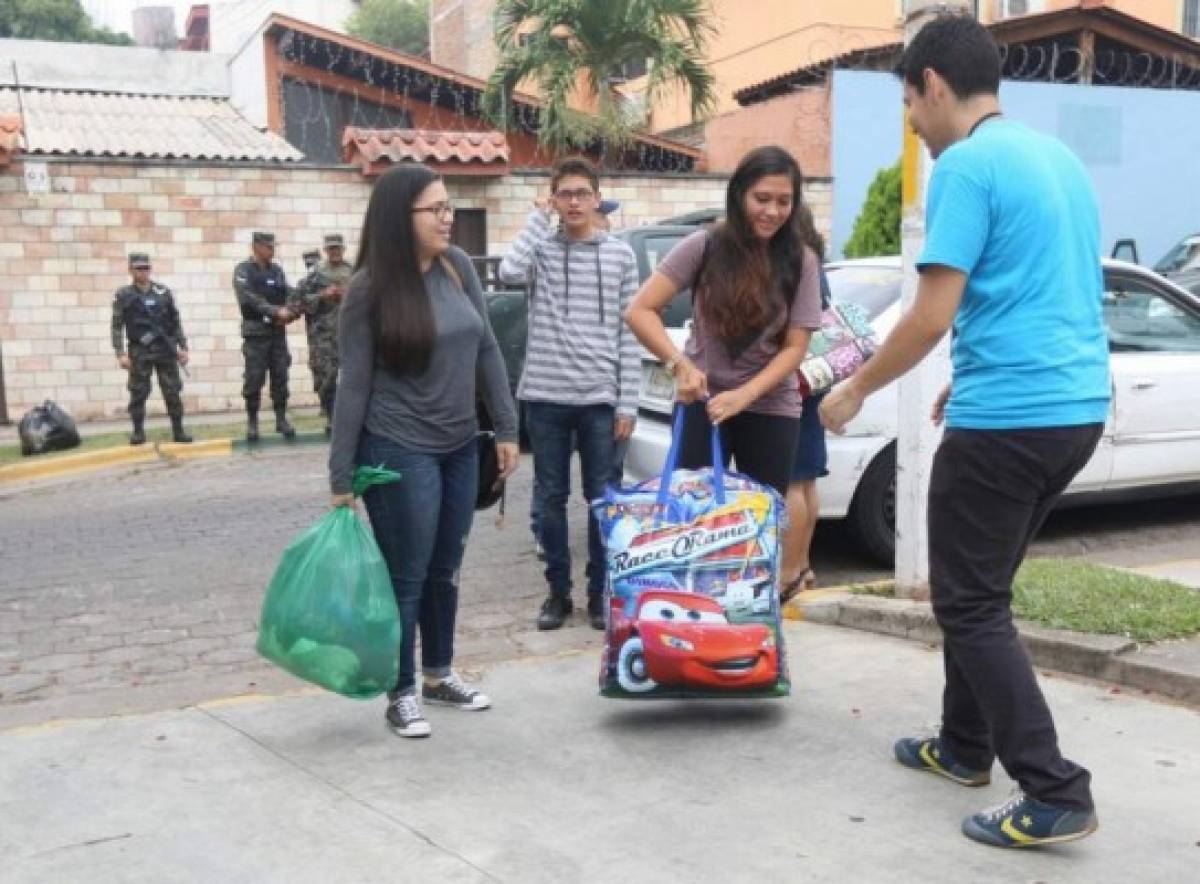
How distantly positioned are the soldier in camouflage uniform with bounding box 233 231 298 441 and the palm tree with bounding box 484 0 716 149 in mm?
5755

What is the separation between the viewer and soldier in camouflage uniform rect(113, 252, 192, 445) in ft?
37.0

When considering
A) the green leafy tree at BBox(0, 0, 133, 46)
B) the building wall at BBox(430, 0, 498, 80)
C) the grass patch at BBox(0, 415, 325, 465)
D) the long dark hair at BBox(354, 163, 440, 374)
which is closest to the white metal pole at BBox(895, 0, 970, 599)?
the long dark hair at BBox(354, 163, 440, 374)

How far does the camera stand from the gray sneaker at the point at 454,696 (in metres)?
4.30

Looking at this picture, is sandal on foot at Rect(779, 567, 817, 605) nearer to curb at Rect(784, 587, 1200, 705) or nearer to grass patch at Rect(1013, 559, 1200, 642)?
curb at Rect(784, 587, 1200, 705)

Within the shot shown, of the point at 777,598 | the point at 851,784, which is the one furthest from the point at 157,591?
the point at 851,784

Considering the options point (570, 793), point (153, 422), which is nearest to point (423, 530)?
point (570, 793)

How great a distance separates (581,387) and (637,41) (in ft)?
40.6

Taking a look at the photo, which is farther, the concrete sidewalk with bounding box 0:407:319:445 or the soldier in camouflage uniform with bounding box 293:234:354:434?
the concrete sidewalk with bounding box 0:407:319:445

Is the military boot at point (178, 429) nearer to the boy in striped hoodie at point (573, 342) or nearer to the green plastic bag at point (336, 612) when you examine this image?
the boy in striped hoodie at point (573, 342)

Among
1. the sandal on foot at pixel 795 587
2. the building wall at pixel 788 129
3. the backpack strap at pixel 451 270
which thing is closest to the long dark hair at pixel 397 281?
the backpack strap at pixel 451 270

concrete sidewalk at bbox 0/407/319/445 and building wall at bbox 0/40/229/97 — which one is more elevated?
building wall at bbox 0/40/229/97

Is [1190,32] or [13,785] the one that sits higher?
[1190,32]

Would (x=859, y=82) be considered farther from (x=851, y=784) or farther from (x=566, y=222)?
(x=851, y=784)

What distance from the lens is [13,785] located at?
12.0 feet
